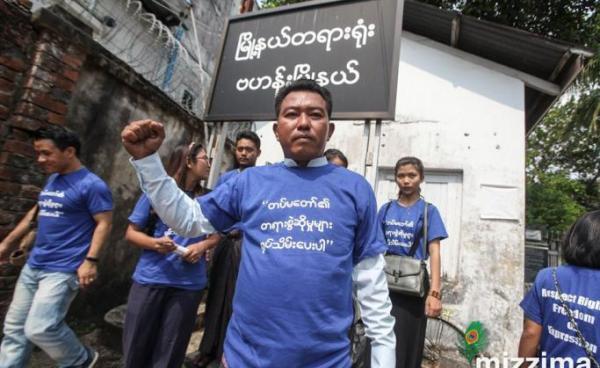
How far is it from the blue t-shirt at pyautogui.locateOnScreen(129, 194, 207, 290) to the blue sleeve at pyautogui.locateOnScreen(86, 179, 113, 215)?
1.35ft

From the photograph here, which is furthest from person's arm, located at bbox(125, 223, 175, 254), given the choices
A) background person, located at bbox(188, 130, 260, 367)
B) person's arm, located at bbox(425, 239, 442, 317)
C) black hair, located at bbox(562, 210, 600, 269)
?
black hair, located at bbox(562, 210, 600, 269)

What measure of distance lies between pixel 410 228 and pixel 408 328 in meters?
0.80

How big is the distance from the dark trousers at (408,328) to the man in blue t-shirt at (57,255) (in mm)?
2358

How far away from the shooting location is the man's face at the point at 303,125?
139 cm

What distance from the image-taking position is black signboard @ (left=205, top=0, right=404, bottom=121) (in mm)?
2525

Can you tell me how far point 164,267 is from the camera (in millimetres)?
2287

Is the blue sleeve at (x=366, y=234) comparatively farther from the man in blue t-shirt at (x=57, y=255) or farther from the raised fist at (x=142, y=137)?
the man in blue t-shirt at (x=57, y=255)

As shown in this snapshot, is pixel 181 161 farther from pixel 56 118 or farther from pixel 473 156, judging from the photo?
pixel 473 156

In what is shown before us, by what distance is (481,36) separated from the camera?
5293 millimetres

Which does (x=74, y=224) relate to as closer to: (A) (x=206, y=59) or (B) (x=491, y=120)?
(B) (x=491, y=120)

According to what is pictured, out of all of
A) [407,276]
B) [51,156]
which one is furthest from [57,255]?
[407,276]

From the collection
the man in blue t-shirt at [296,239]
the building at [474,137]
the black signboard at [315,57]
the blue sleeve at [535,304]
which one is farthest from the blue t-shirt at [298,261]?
the building at [474,137]

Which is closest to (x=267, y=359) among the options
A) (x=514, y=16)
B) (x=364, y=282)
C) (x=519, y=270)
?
(x=364, y=282)

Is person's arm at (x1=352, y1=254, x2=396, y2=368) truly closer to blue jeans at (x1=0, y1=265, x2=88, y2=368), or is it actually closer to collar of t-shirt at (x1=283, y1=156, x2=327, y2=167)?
collar of t-shirt at (x1=283, y1=156, x2=327, y2=167)
